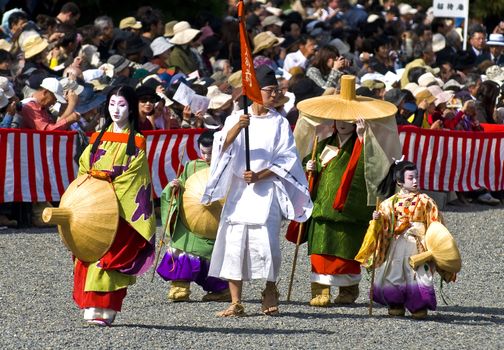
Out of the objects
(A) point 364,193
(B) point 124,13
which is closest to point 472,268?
(A) point 364,193

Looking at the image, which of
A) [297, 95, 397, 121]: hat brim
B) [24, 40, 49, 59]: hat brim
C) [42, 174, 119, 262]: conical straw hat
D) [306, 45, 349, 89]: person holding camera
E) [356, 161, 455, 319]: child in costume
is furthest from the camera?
[306, 45, 349, 89]: person holding camera

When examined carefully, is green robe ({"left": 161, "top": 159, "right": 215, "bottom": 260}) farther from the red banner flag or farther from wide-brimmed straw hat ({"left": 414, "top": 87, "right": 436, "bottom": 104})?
wide-brimmed straw hat ({"left": 414, "top": 87, "right": 436, "bottom": 104})

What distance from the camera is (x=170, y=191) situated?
10.4m

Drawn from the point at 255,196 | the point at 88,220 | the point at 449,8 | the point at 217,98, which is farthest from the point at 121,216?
the point at 449,8

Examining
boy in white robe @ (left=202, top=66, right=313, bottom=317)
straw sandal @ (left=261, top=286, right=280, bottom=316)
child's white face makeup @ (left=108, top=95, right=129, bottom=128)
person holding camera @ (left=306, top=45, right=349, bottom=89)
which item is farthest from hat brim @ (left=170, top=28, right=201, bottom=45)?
child's white face makeup @ (left=108, top=95, right=129, bottom=128)

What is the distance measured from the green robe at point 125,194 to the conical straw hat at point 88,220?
0.08m

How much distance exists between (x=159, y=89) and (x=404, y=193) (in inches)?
175

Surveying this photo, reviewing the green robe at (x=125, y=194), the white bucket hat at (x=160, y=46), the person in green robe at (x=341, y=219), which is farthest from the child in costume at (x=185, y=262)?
the white bucket hat at (x=160, y=46)

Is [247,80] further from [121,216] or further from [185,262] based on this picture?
[185,262]

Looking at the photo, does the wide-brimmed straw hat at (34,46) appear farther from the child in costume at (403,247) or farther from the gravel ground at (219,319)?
the child in costume at (403,247)

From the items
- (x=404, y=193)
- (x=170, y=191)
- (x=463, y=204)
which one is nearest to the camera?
(x=404, y=193)

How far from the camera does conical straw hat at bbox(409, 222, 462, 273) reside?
9.51 m

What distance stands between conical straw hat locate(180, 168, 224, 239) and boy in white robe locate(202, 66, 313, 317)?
0.58 meters

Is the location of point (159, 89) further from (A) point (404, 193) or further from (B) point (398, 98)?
(A) point (404, 193)
